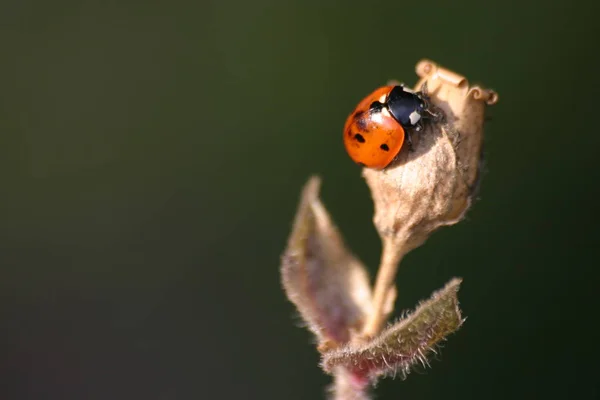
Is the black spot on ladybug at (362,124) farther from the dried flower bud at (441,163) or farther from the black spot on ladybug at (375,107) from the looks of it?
the dried flower bud at (441,163)

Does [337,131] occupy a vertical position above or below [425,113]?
above

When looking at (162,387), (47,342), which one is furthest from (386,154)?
(47,342)

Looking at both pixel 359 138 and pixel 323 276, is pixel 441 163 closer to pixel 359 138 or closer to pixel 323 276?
pixel 359 138

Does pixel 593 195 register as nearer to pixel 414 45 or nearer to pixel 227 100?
pixel 414 45

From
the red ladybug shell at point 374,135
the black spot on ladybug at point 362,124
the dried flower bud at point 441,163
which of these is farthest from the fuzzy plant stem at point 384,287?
the black spot on ladybug at point 362,124

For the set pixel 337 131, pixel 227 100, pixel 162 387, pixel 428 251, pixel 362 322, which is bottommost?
pixel 362 322

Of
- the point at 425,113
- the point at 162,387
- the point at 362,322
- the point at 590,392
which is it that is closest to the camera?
the point at 425,113
